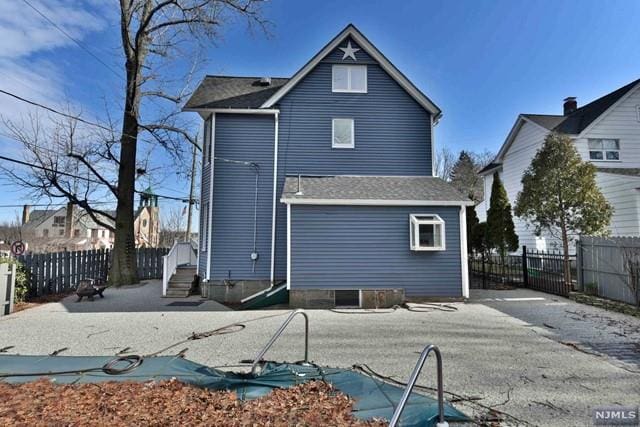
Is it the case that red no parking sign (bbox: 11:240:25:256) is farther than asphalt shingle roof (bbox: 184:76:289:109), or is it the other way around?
asphalt shingle roof (bbox: 184:76:289:109)

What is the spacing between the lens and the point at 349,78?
41.7 ft

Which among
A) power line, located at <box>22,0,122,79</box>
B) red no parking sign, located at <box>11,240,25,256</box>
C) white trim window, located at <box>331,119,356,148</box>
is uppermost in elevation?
power line, located at <box>22,0,122,79</box>

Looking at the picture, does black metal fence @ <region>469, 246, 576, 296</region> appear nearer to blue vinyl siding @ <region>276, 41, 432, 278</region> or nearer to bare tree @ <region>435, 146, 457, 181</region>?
blue vinyl siding @ <region>276, 41, 432, 278</region>

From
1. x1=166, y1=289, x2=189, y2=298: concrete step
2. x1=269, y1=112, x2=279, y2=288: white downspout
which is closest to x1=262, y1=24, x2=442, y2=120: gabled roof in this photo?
x1=269, y1=112, x2=279, y2=288: white downspout

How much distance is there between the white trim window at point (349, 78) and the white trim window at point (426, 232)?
17.9 ft

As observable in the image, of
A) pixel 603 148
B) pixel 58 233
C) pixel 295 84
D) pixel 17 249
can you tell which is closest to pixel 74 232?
pixel 58 233

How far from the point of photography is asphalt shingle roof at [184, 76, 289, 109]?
489 inches

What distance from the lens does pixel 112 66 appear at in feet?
47.1

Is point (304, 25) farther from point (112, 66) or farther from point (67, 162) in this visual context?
point (67, 162)

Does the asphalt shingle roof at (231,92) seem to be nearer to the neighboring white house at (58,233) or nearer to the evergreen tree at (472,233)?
the evergreen tree at (472,233)

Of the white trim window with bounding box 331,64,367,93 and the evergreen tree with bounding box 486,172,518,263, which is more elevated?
the white trim window with bounding box 331,64,367,93

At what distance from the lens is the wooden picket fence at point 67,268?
11.5 meters

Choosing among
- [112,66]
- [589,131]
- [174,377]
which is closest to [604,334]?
[174,377]

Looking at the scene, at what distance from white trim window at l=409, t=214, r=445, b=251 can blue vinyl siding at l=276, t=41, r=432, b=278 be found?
2.69 meters
